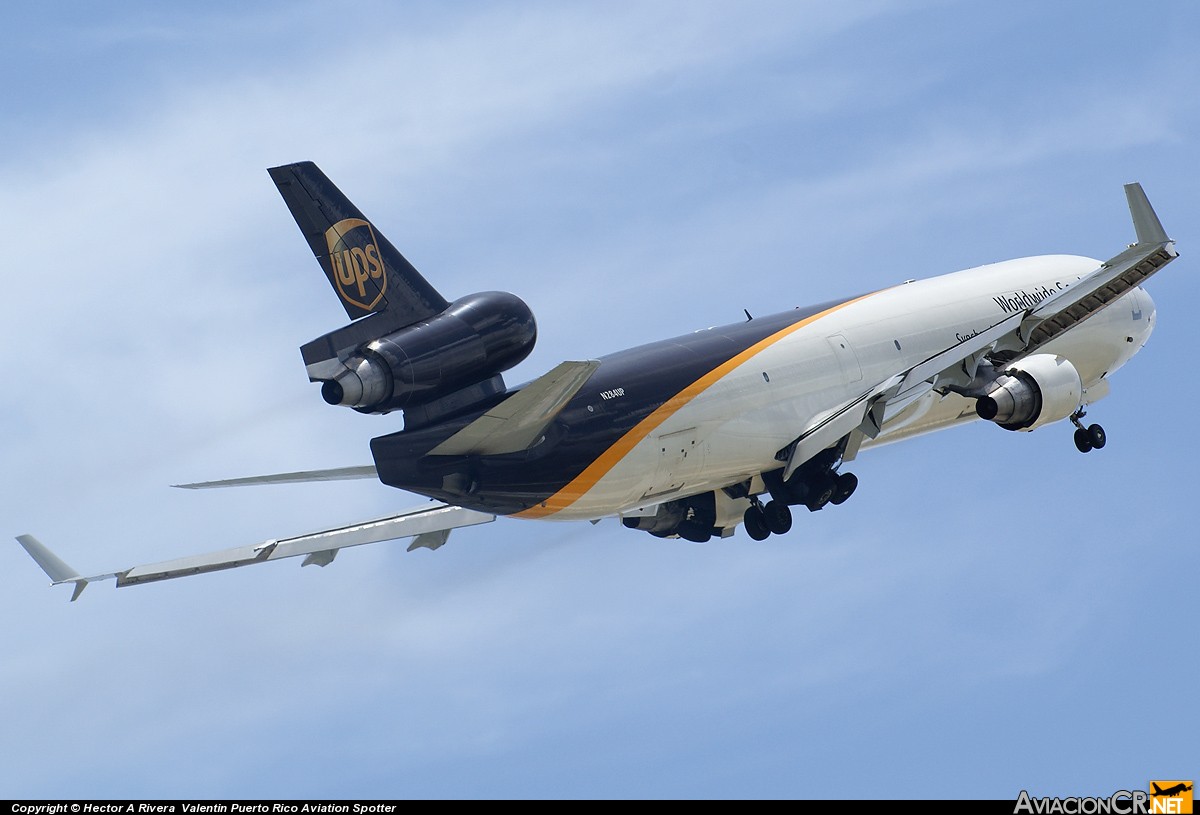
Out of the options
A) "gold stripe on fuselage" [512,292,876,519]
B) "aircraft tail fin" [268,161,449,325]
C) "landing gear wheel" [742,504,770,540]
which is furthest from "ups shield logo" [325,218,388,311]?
"landing gear wheel" [742,504,770,540]

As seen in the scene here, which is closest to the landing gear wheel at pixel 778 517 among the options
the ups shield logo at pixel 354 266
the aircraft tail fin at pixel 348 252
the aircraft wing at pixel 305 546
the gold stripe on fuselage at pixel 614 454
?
the gold stripe on fuselage at pixel 614 454

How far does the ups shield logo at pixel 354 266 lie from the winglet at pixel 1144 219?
12.9 m

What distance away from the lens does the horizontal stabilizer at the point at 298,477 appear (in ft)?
91.1

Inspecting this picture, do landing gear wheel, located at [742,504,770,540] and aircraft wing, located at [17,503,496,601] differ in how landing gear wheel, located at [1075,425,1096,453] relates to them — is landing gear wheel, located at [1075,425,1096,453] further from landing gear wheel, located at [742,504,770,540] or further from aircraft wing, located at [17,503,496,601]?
aircraft wing, located at [17,503,496,601]

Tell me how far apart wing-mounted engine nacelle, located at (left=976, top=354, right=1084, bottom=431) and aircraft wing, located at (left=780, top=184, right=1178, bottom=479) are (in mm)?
432

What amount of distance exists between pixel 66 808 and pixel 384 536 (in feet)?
31.0

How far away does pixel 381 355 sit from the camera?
2733cm

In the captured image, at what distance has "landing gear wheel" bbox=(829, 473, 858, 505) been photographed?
34.4m

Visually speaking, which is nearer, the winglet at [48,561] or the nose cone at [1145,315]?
the winglet at [48,561]

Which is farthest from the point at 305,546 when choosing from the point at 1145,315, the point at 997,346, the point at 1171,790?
the point at 1145,315

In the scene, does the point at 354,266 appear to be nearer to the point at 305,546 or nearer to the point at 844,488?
the point at 305,546

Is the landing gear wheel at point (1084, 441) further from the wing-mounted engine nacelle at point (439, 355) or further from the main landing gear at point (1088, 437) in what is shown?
the wing-mounted engine nacelle at point (439, 355)

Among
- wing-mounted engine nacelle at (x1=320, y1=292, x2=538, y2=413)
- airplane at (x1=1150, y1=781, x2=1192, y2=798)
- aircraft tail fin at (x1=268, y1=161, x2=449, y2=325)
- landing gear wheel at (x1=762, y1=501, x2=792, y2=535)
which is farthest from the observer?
landing gear wheel at (x1=762, y1=501, x2=792, y2=535)

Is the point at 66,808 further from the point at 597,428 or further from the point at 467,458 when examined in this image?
the point at 597,428
